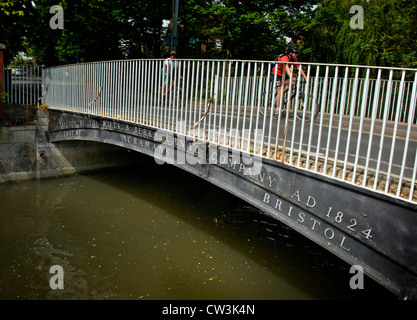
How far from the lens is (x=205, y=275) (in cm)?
700

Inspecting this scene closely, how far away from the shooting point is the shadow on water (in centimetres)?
675

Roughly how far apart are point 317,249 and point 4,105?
34.9 feet

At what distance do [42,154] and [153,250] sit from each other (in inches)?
256

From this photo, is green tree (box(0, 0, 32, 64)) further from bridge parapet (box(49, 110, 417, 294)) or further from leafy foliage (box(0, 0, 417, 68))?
bridge parapet (box(49, 110, 417, 294))

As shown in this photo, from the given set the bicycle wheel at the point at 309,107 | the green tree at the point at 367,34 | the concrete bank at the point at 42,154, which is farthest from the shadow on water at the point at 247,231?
the green tree at the point at 367,34

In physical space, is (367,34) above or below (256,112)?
above

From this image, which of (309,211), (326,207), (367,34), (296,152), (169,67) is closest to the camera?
(326,207)

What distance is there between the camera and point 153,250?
26.0 feet

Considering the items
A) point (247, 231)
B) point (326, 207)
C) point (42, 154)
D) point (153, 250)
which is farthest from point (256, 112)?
point (42, 154)

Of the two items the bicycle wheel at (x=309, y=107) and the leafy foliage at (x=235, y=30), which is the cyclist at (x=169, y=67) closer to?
the bicycle wheel at (x=309, y=107)

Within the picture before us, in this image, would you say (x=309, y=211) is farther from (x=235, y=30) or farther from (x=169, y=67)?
(x=235, y=30)

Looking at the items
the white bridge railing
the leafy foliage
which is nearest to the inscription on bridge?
the white bridge railing

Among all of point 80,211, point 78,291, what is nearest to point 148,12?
point 80,211
